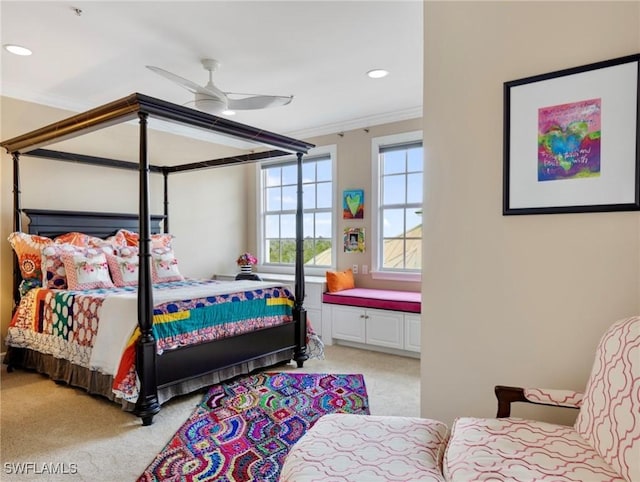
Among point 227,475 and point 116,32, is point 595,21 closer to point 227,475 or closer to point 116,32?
point 227,475

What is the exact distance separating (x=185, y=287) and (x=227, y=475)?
6.92ft

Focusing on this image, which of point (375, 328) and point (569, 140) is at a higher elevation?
point (569, 140)

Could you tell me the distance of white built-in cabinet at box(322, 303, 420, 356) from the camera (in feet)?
13.5

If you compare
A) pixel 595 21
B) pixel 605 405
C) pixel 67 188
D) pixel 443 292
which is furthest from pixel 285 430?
pixel 67 188

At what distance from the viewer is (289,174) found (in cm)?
595

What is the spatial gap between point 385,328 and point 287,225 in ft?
7.70

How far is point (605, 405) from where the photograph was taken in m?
1.37

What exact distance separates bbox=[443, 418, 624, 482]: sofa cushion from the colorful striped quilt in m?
2.14

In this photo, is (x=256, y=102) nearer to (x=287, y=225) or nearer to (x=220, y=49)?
(x=220, y=49)

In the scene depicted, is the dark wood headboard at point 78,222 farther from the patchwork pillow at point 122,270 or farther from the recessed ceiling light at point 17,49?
the recessed ceiling light at point 17,49

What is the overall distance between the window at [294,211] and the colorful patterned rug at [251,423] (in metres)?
2.26

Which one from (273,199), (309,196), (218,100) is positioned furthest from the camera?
(273,199)

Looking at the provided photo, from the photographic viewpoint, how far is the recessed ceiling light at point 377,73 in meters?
3.59

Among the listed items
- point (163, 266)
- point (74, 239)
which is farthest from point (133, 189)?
point (163, 266)
